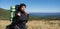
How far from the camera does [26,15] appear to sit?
8555mm

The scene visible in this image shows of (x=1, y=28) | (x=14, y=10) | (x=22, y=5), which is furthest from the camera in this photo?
(x=1, y=28)

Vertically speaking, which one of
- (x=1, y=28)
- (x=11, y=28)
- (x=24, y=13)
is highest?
(x=24, y=13)

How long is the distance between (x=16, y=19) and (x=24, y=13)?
36 centimetres

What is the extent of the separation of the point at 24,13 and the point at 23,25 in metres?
0.43

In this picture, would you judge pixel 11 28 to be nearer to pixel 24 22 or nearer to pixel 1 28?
pixel 24 22

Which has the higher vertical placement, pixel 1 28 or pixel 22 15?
pixel 22 15

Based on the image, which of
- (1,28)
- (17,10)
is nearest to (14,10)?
(17,10)

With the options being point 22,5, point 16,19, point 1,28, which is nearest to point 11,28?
point 16,19

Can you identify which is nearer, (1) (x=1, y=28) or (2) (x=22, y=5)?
(2) (x=22, y=5)

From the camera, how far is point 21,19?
845 cm

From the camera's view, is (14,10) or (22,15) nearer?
(22,15)

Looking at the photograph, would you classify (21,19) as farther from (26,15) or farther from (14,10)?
(14,10)

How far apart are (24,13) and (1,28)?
634 centimetres

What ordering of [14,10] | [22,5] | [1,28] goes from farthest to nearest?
[1,28] → [14,10] → [22,5]
